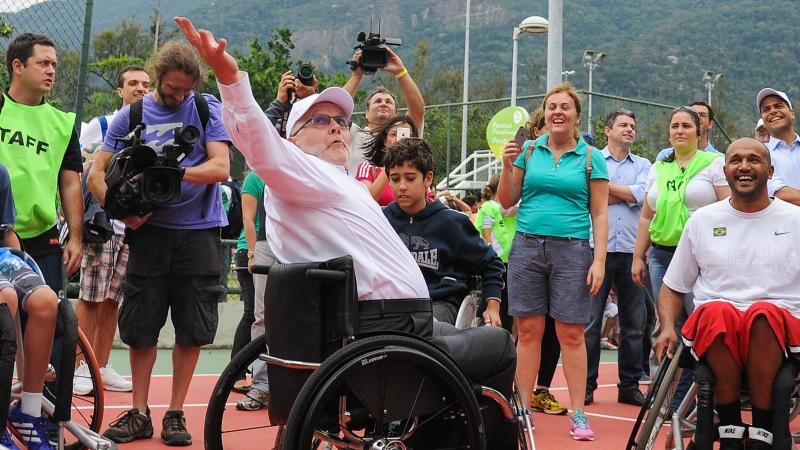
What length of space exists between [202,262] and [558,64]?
20.3 feet

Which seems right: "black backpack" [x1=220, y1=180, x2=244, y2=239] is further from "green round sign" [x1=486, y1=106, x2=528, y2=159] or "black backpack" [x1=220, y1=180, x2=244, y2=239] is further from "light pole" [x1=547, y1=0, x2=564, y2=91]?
"green round sign" [x1=486, y1=106, x2=528, y2=159]

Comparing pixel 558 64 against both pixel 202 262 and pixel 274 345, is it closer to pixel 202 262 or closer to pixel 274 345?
pixel 202 262

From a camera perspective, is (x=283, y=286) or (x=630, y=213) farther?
(x=630, y=213)

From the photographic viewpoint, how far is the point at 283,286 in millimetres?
3586

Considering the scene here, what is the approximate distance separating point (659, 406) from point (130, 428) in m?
2.64

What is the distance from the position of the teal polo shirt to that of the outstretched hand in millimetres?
3057

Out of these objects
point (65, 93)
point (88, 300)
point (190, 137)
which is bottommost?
point (88, 300)

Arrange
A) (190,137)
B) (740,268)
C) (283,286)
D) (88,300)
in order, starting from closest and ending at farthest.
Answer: (283,286)
(740,268)
(190,137)
(88,300)

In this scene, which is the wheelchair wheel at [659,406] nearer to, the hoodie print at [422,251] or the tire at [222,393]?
the hoodie print at [422,251]

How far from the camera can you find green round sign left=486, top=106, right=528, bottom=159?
13.6 m

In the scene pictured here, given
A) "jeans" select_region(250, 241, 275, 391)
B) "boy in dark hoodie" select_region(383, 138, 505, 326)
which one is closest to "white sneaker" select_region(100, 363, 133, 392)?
"jeans" select_region(250, 241, 275, 391)

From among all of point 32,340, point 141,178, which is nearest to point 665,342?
point 141,178

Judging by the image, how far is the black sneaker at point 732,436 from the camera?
4.49 metres

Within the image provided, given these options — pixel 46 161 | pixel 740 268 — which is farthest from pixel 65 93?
pixel 740 268
